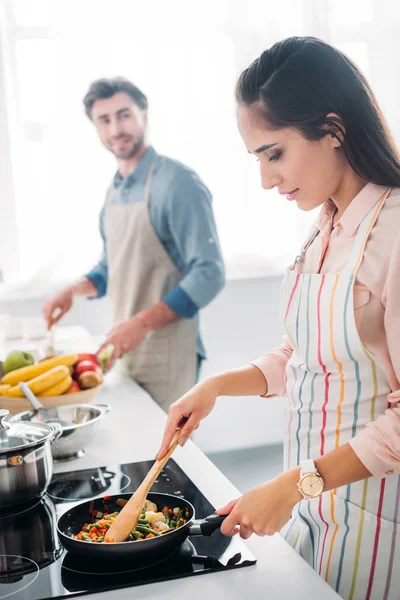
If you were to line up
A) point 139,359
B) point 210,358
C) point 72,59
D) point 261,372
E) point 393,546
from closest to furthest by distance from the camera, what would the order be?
point 393,546 < point 261,372 < point 139,359 < point 72,59 < point 210,358

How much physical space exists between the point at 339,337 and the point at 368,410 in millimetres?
135

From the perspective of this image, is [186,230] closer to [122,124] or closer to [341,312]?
[122,124]

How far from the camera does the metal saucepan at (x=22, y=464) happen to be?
120 centimetres

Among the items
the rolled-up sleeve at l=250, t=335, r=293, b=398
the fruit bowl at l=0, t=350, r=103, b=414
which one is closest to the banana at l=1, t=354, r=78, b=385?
the fruit bowl at l=0, t=350, r=103, b=414

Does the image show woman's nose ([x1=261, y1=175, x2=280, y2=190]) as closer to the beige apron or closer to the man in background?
the man in background

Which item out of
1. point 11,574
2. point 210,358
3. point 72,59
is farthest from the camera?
point 210,358

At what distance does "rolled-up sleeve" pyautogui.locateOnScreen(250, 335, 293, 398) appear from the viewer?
4.39 ft

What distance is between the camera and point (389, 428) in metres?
1.00

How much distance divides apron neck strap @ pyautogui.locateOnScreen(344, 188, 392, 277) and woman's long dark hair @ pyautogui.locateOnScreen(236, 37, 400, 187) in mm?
37

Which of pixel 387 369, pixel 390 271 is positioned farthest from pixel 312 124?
pixel 387 369

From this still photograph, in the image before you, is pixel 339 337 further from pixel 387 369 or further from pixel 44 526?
pixel 44 526

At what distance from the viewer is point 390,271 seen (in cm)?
103

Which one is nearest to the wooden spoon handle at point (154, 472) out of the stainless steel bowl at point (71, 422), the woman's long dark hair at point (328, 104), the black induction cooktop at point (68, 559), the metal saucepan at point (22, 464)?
the black induction cooktop at point (68, 559)

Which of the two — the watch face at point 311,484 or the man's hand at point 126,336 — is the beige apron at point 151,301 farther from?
the watch face at point 311,484
